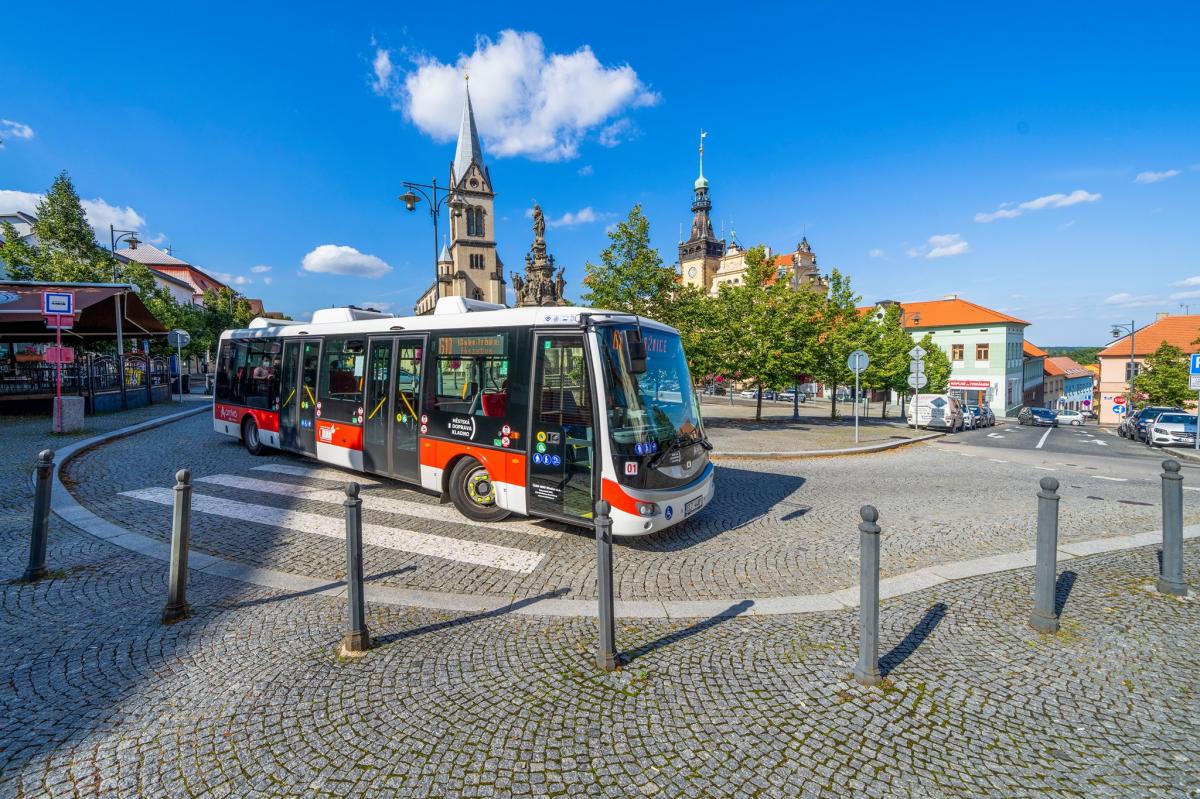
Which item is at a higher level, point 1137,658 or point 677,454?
point 677,454

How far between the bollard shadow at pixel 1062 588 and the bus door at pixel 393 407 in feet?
24.5

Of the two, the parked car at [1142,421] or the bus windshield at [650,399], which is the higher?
the bus windshield at [650,399]

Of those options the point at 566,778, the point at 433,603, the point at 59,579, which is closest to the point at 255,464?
the point at 59,579

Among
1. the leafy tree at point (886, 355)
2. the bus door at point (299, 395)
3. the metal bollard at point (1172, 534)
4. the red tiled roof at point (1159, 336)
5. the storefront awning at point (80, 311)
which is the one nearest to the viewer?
the metal bollard at point (1172, 534)

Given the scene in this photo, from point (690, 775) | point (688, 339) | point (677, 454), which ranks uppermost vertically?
point (688, 339)

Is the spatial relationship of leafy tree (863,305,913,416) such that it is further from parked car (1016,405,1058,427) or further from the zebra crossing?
the zebra crossing

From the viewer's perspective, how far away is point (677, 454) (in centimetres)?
612

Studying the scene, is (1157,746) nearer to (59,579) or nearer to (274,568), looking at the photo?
(274,568)

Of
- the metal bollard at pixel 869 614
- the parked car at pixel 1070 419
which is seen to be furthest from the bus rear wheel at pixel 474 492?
the parked car at pixel 1070 419

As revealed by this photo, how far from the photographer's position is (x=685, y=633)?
4.12m

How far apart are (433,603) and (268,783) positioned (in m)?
2.04

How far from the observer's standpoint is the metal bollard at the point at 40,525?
15.9 feet

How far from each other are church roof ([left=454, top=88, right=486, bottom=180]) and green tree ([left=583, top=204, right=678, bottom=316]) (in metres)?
72.8

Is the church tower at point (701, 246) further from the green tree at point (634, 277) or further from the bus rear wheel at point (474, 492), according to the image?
the bus rear wheel at point (474, 492)
